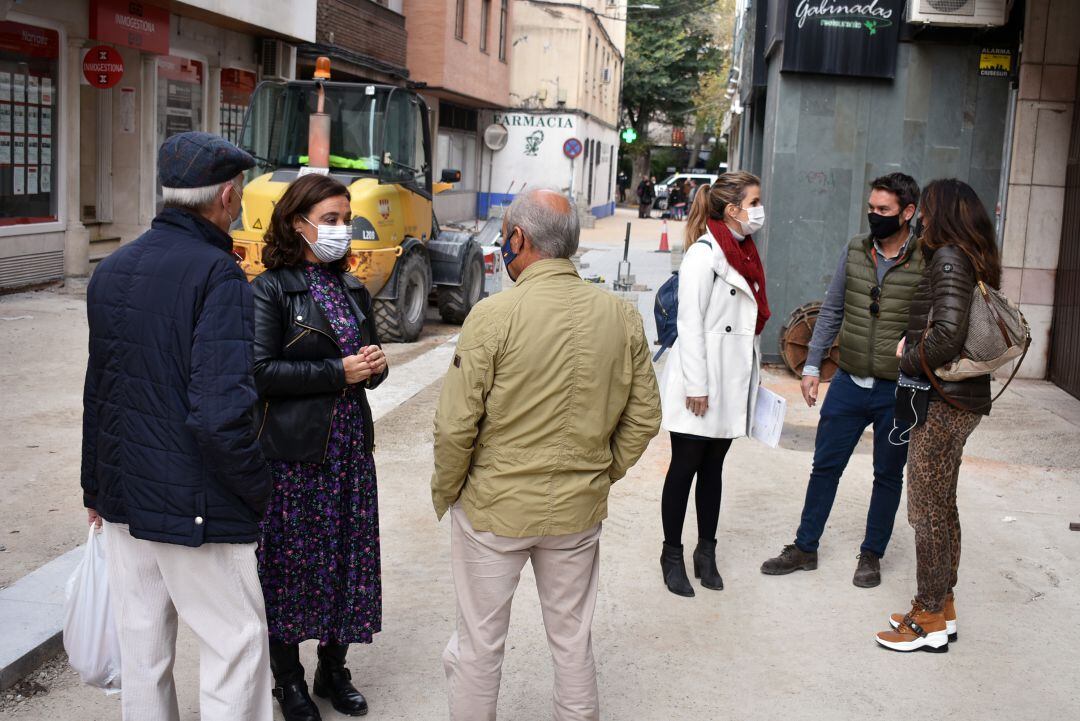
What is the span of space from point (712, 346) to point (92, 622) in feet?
9.07

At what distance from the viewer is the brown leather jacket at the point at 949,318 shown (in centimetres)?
430

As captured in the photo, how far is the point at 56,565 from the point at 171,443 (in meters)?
2.33

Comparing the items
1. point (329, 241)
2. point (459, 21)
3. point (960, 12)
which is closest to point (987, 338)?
point (329, 241)

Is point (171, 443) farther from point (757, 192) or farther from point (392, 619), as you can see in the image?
point (757, 192)

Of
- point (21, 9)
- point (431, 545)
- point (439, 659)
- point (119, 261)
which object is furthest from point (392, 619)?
point (21, 9)

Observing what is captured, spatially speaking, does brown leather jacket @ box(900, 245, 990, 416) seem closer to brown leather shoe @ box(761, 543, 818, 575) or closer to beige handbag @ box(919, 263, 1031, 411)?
beige handbag @ box(919, 263, 1031, 411)

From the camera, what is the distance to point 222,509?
2.94 metres

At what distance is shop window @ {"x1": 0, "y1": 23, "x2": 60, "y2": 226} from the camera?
12523 millimetres

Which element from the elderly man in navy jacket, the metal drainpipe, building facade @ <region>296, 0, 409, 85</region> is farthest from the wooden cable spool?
building facade @ <region>296, 0, 409, 85</region>

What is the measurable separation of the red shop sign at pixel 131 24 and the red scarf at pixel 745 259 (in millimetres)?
10824

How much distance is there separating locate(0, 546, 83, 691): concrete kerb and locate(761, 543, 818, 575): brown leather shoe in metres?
3.09

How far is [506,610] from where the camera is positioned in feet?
10.9

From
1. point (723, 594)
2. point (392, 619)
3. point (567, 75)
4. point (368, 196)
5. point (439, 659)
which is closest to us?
point (439, 659)

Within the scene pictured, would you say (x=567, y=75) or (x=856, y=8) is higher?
(x=567, y=75)
